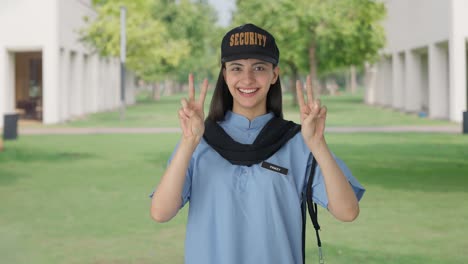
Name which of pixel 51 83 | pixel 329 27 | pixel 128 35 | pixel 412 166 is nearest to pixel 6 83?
pixel 51 83

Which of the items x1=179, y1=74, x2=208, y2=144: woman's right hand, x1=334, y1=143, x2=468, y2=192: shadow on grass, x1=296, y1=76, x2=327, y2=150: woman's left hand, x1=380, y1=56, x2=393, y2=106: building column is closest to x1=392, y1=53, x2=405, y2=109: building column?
x1=380, y1=56, x2=393, y2=106: building column

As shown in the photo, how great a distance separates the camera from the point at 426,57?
148 feet

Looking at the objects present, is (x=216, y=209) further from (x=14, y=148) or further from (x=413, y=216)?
(x=14, y=148)

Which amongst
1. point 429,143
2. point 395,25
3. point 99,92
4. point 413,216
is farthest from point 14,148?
point 395,25

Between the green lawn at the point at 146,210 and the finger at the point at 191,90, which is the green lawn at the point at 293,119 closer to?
the green lawn at the point at 146,210

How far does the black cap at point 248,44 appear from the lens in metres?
3.02

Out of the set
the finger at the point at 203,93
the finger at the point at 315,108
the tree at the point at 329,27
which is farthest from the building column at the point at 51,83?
the finger at the point at 315,108

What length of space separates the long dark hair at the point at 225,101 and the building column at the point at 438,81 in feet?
110

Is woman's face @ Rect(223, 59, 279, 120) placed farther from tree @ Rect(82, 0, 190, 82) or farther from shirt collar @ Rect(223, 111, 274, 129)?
tree @ Rect(82, 0, 190, 82)

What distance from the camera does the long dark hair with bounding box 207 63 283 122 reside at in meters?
3.22

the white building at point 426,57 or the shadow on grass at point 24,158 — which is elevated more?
the white building at point 426,57

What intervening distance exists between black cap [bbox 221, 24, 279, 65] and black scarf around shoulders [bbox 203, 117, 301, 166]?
28 cm

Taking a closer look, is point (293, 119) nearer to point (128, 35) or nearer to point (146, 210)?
point (128, 35)

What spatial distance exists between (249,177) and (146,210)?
7743 mm
